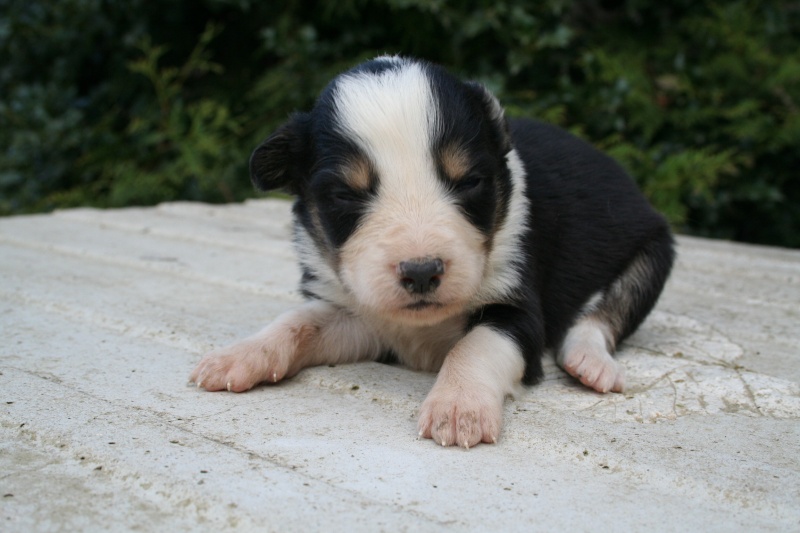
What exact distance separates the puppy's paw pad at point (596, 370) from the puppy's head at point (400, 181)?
485 millimetres

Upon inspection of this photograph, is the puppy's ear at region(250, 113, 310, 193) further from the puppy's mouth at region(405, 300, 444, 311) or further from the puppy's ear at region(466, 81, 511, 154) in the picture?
the puppy's mouth at region(405, 300, 444, 311)

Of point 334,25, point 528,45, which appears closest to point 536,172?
point 528,45

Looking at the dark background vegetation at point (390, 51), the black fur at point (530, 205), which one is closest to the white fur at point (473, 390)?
the black fur at point (530, 205)

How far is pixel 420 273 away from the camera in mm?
2646

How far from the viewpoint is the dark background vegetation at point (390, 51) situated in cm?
690

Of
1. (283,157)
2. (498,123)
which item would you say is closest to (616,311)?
(498,123)

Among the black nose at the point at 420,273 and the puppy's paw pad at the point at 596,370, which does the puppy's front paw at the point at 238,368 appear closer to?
the black nose at the point at 420,273

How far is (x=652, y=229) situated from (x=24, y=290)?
2997 millimetres

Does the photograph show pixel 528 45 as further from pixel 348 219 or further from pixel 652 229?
pixel 348 219

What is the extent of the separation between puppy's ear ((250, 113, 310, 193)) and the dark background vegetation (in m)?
3.62

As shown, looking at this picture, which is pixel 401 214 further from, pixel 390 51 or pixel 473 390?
pixel 390 51

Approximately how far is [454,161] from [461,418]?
887 millimetres

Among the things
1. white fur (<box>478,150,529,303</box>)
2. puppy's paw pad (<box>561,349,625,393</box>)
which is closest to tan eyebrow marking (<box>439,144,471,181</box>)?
white fur (<box>478,150,529,303</box>)

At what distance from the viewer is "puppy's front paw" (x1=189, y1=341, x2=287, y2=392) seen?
2965 mm
